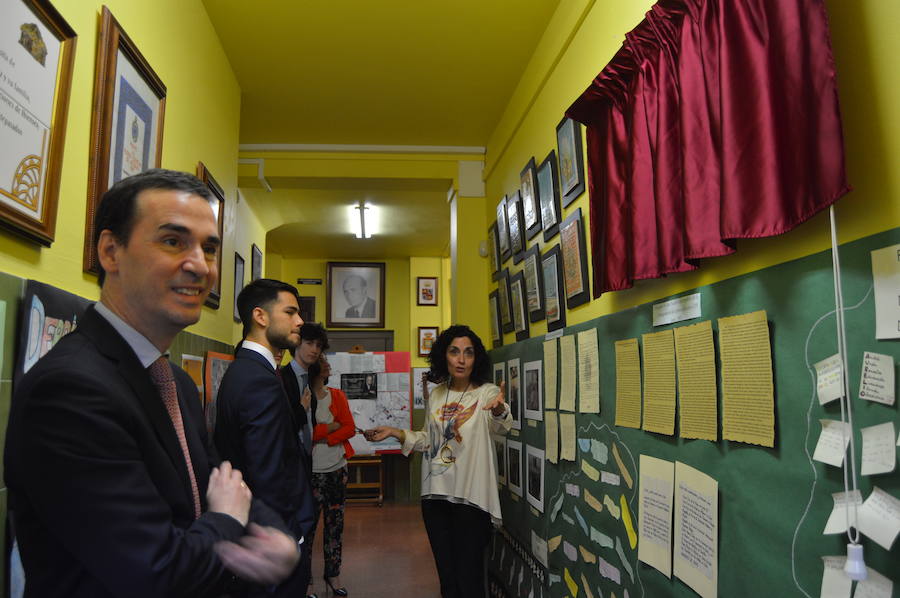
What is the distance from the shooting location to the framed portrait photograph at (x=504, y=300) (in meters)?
4.27

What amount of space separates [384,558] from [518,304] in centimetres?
284

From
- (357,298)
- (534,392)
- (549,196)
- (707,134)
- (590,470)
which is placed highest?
(357,298)

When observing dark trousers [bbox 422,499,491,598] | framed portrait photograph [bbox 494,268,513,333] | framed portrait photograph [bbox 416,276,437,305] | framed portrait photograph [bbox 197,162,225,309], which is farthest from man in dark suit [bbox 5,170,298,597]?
framed portrait photograph [bbox 416,276,437,305]

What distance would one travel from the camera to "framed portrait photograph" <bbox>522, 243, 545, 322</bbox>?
347cm

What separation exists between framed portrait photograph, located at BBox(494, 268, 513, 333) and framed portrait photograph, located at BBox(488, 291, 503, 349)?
0.24ft

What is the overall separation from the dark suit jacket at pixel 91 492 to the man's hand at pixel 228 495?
0.37ft

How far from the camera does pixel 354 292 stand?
389 inches

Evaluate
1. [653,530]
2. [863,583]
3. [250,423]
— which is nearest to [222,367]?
[250,423]

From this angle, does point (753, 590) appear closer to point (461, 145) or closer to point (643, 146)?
point (643, 146)

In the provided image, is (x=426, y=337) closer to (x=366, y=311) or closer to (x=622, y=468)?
(x=366, y=311)

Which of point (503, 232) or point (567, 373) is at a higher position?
point (503, 232)

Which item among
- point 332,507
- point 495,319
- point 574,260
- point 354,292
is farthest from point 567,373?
point 354,292

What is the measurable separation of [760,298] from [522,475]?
2485 millimetres

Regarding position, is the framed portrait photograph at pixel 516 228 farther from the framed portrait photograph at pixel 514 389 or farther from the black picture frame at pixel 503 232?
the framed portrait photograph at pixel 514 389
